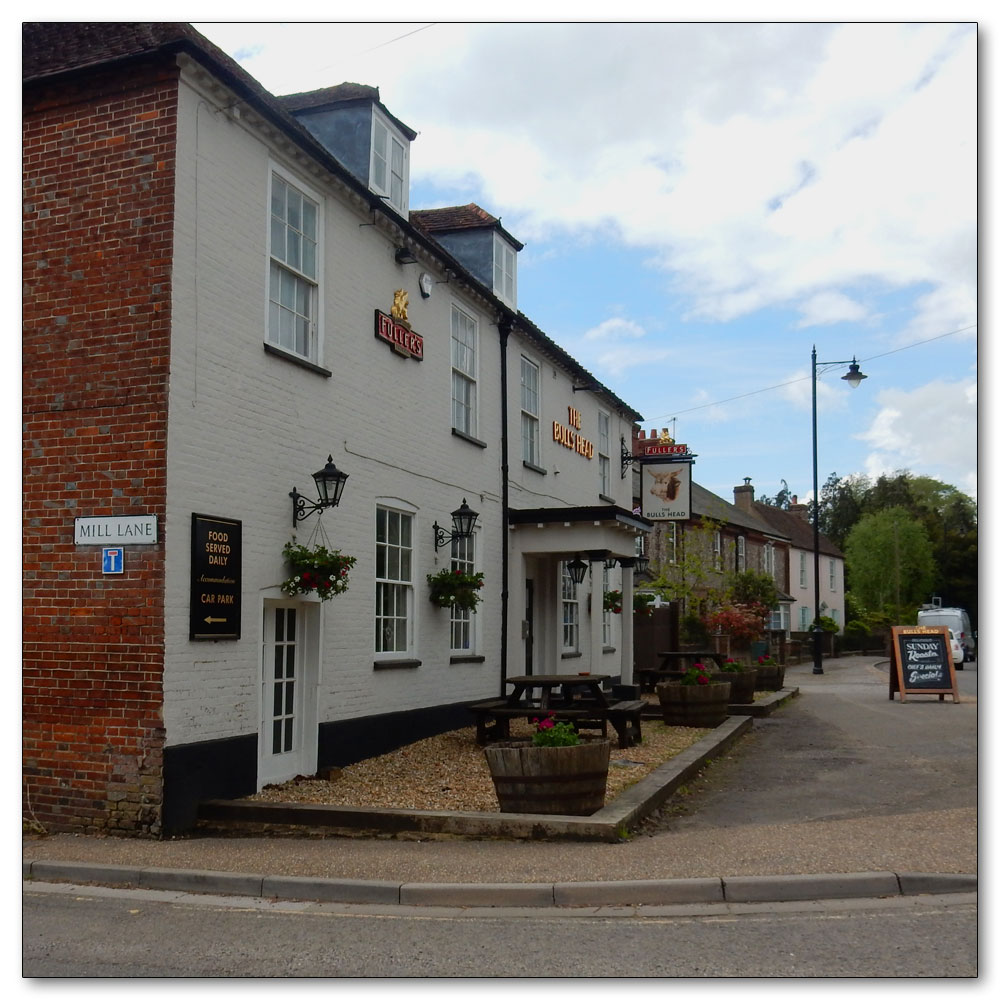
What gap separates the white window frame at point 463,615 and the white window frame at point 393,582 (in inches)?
52.3

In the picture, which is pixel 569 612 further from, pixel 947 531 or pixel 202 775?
pixel 202 775

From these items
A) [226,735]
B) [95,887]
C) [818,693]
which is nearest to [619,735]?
[226,735]

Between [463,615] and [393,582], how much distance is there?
2.66 meters

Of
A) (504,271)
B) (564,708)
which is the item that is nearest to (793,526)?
(504,271)

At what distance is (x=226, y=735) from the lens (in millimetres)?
9695

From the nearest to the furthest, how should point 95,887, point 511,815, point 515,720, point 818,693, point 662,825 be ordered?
point 95,887, point 511,815, point 662,825, point 515,720, point 818,693

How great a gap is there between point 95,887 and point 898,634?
57.7 feet

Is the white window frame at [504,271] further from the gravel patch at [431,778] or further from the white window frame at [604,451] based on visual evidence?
the gravel patch at [431,778]

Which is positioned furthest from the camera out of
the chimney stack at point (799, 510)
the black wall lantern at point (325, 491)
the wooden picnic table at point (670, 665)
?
the chimney stack at point (799, 510)

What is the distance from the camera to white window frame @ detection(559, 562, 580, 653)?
67.7 ft

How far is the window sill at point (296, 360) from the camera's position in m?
10.6

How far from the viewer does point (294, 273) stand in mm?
11250

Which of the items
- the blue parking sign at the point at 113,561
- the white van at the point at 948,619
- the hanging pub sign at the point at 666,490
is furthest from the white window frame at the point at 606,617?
the blue parking sign at the point at 113,561

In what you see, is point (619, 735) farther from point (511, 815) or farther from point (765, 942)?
point (765, 942)
